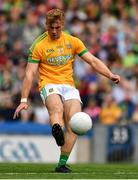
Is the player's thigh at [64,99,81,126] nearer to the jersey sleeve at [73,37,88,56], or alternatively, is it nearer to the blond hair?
the jersey sleeve at [73,37,88,56]

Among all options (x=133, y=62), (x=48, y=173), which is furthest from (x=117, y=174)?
(x=133, y=62)

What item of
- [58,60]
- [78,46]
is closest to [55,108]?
[58,60]

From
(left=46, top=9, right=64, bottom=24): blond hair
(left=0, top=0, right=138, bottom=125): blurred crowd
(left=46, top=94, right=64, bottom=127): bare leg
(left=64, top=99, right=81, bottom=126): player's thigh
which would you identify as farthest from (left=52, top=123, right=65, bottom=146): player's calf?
(left=0, top=0, right=138, bottom=125): blurred crowd

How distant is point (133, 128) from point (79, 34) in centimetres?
516

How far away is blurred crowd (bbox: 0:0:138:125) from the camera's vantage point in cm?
2248

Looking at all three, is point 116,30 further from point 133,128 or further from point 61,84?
point 61,84

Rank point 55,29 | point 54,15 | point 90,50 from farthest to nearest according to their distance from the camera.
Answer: point 90,50
point 55,29
point 54,15

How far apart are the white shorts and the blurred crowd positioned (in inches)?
335

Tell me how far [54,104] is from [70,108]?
0.92 ft

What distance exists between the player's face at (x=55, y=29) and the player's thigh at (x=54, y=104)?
0.91 meters

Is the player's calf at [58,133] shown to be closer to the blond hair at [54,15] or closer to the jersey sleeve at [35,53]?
the jersey sleeve at [35,53]

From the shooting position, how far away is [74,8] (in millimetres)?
27312

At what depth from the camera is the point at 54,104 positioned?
1314 centimetres

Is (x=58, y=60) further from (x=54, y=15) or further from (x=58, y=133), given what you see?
(x=58, y=133)
